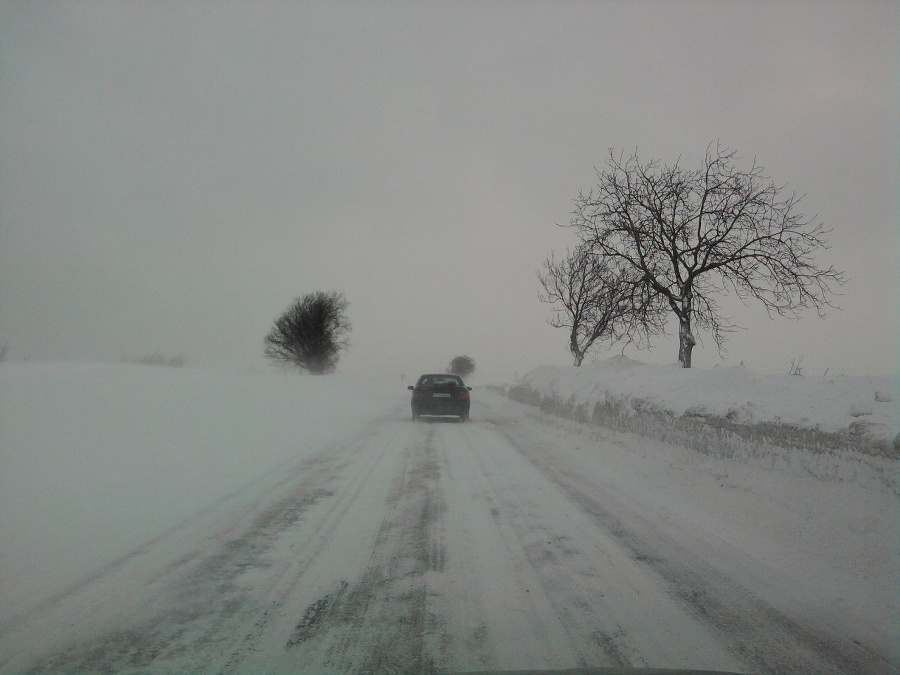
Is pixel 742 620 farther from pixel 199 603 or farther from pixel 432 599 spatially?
pixel 199 603

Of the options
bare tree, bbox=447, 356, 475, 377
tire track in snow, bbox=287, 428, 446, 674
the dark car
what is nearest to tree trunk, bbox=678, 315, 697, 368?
the dark car

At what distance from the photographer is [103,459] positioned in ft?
20.2

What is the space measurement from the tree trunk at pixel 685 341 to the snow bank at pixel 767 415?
17.4 ft

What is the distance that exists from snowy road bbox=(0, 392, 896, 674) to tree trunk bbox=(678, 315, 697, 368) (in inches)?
466

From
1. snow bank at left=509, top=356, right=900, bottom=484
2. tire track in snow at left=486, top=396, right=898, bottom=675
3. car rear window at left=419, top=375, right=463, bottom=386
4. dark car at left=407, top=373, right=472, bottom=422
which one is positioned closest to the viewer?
tire track in snow at left=486, top=396, right=898, bottom=675

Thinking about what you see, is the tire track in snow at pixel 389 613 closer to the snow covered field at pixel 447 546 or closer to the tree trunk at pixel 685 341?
the snow covered field at pixel 447 546

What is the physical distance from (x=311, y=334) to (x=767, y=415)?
5082 cm

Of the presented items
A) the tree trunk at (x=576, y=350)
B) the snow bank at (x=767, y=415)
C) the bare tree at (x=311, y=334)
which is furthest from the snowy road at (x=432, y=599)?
the bare tree at (x=311, y=334)

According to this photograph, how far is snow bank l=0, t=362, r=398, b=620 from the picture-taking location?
3.98 meters

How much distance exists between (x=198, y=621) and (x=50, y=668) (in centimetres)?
68

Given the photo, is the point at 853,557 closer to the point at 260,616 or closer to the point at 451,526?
the point at 451,526

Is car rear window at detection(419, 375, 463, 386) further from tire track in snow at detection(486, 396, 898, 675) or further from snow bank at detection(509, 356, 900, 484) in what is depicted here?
tire track in snow at detection(486, 396, 898, 675)

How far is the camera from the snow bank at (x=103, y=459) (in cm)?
398

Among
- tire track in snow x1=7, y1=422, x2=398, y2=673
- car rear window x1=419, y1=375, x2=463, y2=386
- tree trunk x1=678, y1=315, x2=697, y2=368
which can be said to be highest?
tree trunk x1=678, y1=315, x2=697, y2=368
